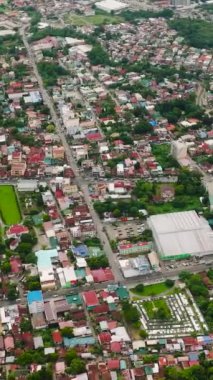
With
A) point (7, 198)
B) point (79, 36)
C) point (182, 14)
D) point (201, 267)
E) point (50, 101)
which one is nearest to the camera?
point (201, 267)

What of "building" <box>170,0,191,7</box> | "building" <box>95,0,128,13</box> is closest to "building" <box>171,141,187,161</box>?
"building" <box>95,0,128,13</box>

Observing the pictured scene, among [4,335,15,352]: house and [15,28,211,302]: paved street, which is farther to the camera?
[15,28,211,302]: paved street

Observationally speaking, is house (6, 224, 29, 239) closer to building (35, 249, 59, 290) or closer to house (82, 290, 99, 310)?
building (35, 249, 59, 290)

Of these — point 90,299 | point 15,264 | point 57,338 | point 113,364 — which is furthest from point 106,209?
point 113,364

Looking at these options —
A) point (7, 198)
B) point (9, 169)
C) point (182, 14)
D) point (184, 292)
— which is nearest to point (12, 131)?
point (9, 169)

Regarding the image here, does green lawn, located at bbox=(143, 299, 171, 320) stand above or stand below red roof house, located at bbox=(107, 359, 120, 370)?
above

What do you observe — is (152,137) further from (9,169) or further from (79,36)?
(79,36)

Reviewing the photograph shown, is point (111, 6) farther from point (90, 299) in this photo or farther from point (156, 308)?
point (156, 308)
